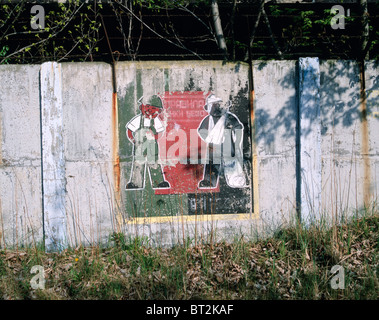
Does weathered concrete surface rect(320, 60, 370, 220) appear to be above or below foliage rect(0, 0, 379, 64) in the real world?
below

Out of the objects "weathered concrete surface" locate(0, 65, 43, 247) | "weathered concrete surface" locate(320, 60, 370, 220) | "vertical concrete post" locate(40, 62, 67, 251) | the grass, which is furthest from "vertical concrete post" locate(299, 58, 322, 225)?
"weathered concrete surface" locate(0, 65, 43, 247)

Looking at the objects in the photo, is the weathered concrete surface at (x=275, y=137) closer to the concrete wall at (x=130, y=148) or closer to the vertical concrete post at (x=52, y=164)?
the concrete wall at (x=130, y=148)

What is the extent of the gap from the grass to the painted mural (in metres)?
0.57

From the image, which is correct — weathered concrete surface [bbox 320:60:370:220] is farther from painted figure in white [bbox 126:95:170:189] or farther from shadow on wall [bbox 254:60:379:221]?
painted figure in white [bbox 126:95:170:189]

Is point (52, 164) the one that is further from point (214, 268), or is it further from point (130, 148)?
point (214, 268)

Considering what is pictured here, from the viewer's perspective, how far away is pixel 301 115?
4297 mm

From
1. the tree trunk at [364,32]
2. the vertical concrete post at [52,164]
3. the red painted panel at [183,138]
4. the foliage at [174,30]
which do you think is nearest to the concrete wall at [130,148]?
the vertical concrete post at [52,164]

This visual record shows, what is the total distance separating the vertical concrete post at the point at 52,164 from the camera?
162 inches

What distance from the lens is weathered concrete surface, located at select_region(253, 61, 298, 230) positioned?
4309mm

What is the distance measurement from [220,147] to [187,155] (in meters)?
0.45

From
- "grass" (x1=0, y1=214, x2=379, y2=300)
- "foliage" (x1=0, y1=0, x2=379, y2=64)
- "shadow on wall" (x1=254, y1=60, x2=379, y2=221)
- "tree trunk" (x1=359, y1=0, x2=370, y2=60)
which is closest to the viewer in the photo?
"grass" (x1=0, y1=214, x2=379, y2=300)
